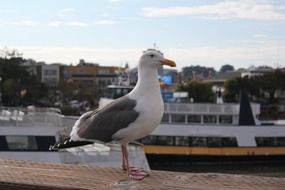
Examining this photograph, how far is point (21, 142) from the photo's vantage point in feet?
45.3

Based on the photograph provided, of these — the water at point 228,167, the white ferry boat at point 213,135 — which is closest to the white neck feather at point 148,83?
the water at point 228,167

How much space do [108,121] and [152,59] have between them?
0.48 metres

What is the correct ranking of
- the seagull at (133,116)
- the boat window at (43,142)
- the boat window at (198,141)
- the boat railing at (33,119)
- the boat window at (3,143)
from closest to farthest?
the seagull at (133,116) → the boat window at (3,143) → the boat window at (43,142) → the boat railing at (33,119) → the boat window at (198,141)

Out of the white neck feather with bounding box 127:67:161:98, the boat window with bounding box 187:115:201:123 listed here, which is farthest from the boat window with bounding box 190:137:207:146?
the white neck feather with bounding box 127:67:161:98

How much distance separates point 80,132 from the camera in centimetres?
334

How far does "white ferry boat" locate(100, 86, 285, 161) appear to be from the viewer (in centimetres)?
2100

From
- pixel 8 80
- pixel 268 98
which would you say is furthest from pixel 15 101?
pixel 268 98

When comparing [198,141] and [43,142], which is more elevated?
[43,142]

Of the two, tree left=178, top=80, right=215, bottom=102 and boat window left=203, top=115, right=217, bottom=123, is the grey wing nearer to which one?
boat window left=203, top=115, right=217, bottom=123

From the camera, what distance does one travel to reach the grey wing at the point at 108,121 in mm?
3188

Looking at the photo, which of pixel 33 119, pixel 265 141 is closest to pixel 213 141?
pixel 265 141

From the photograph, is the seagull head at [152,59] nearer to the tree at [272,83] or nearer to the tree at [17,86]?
the tree at [17,86]

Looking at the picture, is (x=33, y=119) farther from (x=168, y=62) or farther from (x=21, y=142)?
(x=168, y=62)

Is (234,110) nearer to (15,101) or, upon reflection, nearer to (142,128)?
(142,128)
